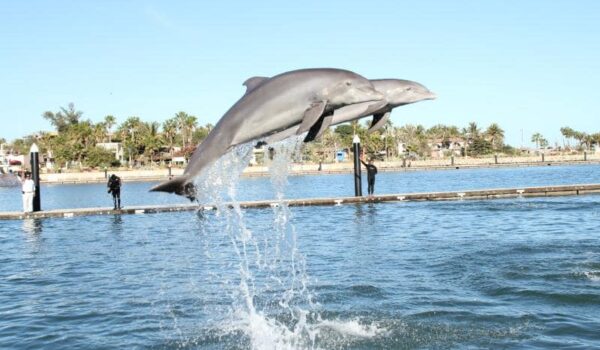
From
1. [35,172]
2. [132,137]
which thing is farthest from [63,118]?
[35,172]

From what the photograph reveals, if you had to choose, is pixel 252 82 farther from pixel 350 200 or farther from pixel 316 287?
pixel 350 200

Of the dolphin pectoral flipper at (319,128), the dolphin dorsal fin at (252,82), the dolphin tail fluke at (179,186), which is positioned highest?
the dolphin dorsal fin at (252,82)

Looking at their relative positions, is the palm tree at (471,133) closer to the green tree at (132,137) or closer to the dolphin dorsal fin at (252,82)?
the green tree at (132,137)

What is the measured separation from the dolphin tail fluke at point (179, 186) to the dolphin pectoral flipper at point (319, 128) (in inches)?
48.3

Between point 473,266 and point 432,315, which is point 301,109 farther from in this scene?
point 473,266

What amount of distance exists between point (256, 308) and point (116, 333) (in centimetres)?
217

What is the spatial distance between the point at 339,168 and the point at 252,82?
9040 cm

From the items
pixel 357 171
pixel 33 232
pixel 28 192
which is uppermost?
pixel 357 171

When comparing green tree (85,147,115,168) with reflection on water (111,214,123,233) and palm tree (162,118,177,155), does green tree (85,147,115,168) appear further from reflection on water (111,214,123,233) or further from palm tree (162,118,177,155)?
reflection on water (111,214,123,233)

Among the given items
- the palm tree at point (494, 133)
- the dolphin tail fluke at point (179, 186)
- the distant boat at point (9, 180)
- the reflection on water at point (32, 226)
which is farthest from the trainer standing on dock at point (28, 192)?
the palm tree at point (494, 133)

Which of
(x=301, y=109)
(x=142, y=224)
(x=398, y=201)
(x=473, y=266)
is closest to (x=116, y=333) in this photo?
(x=301, y=109)

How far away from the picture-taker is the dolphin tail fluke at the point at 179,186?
589 cm

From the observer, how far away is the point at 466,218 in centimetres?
2080

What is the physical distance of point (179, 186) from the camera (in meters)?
5.93
